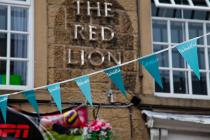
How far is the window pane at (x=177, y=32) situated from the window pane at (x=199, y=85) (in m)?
0.68

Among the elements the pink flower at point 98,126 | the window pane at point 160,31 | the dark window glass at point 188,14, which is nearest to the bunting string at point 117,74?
the pink flower at point 98,126

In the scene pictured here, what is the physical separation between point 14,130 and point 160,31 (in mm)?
3192

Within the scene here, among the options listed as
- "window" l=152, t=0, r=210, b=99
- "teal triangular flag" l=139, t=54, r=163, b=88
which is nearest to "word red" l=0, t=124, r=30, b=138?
"teal triangular flag" l=139, t=54, r=163, b=88

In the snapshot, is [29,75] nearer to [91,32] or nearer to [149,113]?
[91,32]

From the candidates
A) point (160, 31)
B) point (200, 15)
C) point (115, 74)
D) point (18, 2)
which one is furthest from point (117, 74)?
point (200, 15)

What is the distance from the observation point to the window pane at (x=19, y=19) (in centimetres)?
995

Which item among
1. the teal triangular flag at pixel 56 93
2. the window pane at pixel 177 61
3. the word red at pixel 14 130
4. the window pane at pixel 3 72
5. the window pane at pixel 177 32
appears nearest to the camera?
the teal triangular flag at pixel 56 93

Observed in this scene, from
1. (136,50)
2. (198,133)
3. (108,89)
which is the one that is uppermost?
(136,50)

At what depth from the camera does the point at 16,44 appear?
9.86 m

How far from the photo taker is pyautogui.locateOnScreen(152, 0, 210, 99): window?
34.2 ft

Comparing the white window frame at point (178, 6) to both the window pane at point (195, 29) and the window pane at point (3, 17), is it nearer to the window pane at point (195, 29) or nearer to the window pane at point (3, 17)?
the window pane at point (195, 29)

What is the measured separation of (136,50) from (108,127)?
163 centimetres

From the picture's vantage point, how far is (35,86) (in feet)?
31.5

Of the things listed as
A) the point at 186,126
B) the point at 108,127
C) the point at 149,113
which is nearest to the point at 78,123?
the point at 108,127
